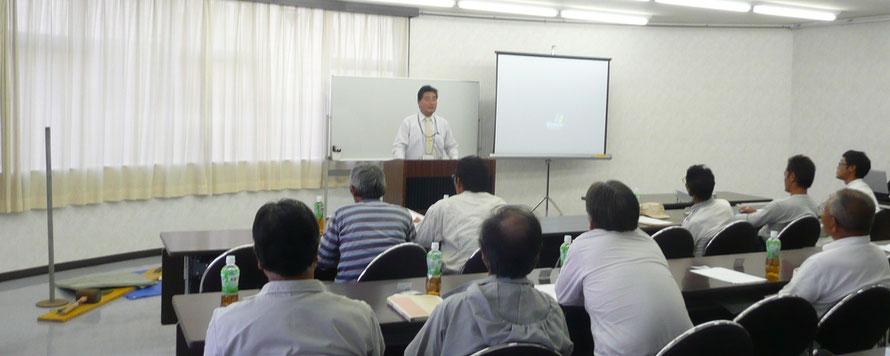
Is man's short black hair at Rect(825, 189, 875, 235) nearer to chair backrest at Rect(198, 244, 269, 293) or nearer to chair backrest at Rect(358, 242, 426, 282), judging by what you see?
chair backrest at Rect(358, 242, 426, 282)

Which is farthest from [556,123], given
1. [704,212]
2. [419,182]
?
[704,212]

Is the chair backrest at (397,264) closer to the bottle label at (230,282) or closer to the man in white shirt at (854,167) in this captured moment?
the bottle label at (230,282)

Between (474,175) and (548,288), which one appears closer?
(548,288)

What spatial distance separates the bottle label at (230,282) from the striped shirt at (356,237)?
Answer: 2.84 feet

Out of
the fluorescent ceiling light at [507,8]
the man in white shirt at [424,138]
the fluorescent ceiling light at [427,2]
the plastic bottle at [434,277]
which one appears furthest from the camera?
the fluorescent ceiling light at [507,8]

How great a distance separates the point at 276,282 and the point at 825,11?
819 cm

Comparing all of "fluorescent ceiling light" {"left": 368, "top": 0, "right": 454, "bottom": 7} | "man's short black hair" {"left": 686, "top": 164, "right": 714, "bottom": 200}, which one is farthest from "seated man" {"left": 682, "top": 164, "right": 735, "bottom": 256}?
"fluorescent ceiling light" {"left": 368, "top": 0, "right": 454, "bottom": 7}

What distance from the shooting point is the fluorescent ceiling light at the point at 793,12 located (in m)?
7.91

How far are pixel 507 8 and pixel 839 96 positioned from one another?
14.7ft

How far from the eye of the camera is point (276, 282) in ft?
5.94

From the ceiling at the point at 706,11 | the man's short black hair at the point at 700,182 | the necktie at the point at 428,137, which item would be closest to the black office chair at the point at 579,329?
the man's short black hair at the point at 700,182

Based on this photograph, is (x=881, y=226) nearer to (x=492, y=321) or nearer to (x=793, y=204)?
(x=793, y=204)

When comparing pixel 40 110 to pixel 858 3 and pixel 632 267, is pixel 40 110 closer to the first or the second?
pixel 632 267

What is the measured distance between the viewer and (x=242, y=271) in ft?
12.1
